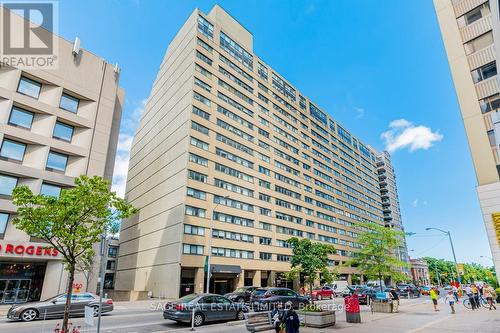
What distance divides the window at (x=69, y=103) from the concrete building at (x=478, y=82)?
3479 centimetres

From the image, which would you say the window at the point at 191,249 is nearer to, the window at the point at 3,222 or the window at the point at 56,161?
the window at the point at 56,161

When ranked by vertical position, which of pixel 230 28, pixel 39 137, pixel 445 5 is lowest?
pixel 39 137

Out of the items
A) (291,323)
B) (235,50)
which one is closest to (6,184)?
(291,323)

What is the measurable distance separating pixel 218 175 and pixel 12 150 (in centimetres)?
2418

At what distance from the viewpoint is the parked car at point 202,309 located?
47.0ft

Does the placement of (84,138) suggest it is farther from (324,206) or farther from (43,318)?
Result: (324,206)

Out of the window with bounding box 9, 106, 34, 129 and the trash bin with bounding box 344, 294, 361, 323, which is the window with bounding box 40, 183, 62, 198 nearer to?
the window with bounding box 9, 106, 34, 129

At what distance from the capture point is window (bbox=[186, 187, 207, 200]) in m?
38.9

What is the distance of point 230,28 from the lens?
56.2 metres

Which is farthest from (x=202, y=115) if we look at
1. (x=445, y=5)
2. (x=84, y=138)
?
(x=445, y=5)

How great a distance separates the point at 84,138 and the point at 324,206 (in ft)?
176

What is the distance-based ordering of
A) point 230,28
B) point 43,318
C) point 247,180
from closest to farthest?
1. point 43,318
2. point 247,180
3. point 230,28

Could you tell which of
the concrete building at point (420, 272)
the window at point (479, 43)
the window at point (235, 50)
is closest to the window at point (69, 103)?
the window at point (235, 50)

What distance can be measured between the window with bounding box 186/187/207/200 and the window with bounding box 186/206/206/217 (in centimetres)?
159
